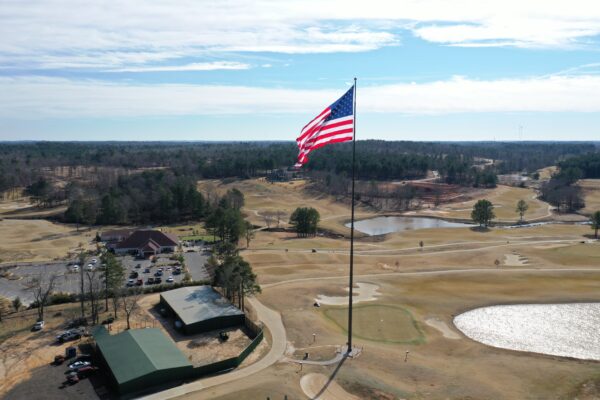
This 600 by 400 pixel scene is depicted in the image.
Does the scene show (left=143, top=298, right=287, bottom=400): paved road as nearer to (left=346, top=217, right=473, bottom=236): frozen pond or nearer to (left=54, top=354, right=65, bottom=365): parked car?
(left=54, top=354, right=65, bottom=365): parked car

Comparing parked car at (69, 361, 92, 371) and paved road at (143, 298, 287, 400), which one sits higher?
parked car at (69, 361, 92, 371)

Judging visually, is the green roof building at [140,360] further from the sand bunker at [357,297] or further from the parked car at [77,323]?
the sand bunker at [357,297]

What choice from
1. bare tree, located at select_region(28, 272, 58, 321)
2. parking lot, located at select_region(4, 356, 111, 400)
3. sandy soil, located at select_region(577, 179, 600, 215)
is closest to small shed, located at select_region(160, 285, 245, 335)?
parking lot, located at select_region(4, 356, 111, 400)

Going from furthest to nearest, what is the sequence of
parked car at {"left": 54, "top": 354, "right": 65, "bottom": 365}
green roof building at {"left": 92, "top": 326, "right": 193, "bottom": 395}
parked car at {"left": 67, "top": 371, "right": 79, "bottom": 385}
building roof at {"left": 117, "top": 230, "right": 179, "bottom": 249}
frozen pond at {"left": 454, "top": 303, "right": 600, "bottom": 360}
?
1. building roof at {"left": 117, "top": 230, "right": 179, "bottom": 249}
2. frozen pond at {"left": 454, "top": 303, "right": 600, "bottom": 360}
3. parked car at {"left": 54, "top": 354, "right": 65, "bottom": 365}
4. parked car at {"left": 67, "top": 371, "right": 79, "bottom": 385}
5. green roof building at {"left": 92, "top": 326, "right": 193, "bottom": 395}

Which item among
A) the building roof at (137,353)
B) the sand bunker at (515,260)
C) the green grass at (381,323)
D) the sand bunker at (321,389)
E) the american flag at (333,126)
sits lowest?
the green grass at (381,323)

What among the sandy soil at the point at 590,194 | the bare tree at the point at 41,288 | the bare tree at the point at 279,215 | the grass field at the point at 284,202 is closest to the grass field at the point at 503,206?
the sandy soil at the point at 590,194

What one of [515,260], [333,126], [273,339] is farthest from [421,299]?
[333,126]
